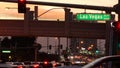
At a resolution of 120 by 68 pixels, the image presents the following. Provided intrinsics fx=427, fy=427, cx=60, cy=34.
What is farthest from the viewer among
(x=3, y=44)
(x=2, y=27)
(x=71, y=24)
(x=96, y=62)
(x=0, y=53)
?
(x=3, y=44)

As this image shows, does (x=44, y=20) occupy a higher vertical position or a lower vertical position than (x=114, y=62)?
lower

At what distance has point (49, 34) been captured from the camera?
208 feet

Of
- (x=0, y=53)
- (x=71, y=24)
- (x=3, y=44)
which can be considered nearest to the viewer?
(x=71, y=24)

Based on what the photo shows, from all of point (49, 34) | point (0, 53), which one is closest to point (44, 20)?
point (49, 34)

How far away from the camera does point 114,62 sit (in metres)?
7.69

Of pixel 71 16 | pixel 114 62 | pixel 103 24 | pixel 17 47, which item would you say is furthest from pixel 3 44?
pixel 114 62

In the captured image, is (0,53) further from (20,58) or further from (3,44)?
(3,44)

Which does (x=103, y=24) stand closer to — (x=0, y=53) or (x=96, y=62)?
(x=0, y=53)

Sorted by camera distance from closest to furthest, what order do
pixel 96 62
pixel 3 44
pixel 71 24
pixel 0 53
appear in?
pixel 96 62 < pixel 71 24 < pixel 0 53 < pixel 3 44

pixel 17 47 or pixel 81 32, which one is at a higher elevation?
pixel 81 32

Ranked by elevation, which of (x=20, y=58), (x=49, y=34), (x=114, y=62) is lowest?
(x=20, y=58)

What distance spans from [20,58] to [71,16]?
25840 mm

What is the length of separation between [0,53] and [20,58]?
5484mm

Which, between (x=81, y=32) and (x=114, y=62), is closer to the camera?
(x=114, y=62)
